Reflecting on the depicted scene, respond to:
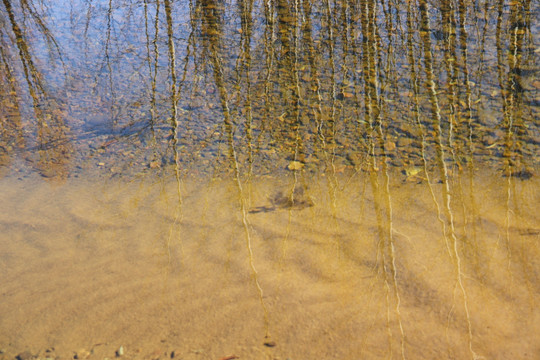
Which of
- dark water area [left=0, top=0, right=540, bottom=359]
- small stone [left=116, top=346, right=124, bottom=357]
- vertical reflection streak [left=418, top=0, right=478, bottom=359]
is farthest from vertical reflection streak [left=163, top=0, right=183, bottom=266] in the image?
vertical reflection streak [left=418, top=0, right=478, bottom=359]

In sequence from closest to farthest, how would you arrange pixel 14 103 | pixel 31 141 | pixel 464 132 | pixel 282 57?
pixel 464 132 → pixel 31 141 → pixel 14 103 → pixel 282 57

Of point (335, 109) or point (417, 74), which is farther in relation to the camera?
point (417, 74)

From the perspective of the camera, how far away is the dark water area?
2057 millimetres

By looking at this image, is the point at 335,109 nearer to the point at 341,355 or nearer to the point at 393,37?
the point at 393,37

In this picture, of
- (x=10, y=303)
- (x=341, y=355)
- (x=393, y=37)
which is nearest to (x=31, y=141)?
(x=10, y=303)

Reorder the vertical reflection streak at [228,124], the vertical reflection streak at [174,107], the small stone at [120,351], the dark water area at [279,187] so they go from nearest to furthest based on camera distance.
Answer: the small stone at [120,351]
the dark water area at [279,187]
the vertical reflection streak at [228,124]
the vertical reflection streak at [174,107]

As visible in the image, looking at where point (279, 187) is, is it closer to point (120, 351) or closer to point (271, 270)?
point (271, 270)

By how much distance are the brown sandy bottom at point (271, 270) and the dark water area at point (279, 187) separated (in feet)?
0.04

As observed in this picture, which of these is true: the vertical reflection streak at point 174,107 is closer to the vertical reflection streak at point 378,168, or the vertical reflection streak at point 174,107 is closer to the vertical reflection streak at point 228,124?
the vertical reflection streak at point 228,124

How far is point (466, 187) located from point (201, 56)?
128 inches

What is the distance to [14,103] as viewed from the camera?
4.22 meters

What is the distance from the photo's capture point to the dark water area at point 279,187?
206 cm

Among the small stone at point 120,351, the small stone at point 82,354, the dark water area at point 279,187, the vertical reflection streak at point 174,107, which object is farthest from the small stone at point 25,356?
the vertical reflection streak at point 174,107

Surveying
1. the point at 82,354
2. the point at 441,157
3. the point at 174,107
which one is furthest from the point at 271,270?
the point at 174,107
